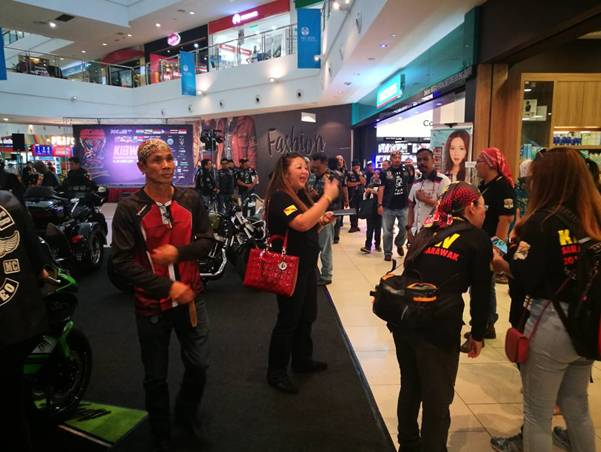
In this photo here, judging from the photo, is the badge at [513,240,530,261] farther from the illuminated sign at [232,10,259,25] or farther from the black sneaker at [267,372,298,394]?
the illuminated sign at [232,10,259,25]

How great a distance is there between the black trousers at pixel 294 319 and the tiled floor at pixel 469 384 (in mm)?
610

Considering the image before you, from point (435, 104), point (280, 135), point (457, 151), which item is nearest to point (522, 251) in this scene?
point (457, 151)

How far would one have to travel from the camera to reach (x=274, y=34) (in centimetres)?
1441

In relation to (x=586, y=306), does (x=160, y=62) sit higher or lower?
higher

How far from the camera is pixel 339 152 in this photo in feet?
47.9

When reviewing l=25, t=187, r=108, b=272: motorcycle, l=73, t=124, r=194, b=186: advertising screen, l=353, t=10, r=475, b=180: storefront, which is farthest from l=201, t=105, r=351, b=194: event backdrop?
l=25, t=187, r=108, b=272: motorcycle

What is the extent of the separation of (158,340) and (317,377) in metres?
1.34

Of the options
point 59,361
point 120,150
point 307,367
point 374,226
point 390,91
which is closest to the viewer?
point 59,361

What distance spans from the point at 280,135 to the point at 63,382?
1392 centimetres

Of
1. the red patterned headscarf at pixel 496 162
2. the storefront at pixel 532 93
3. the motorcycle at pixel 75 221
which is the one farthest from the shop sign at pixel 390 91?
the motorcycle at pixel 75 221

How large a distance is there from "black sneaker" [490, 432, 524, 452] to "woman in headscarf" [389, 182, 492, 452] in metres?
0.65

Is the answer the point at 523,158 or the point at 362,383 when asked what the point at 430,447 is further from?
the point at 523,158

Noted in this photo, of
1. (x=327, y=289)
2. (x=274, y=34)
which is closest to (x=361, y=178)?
(x=327, y=289)

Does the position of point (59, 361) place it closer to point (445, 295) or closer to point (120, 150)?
point (445, 295)
